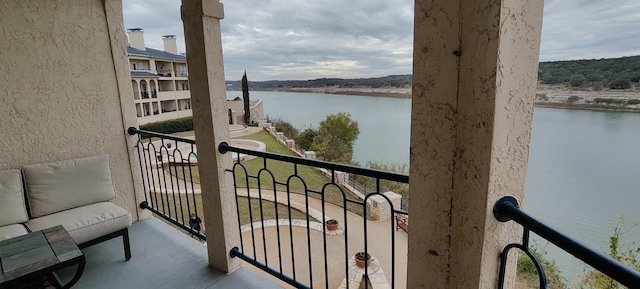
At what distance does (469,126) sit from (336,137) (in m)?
22.6

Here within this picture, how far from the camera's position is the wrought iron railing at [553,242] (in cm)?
58

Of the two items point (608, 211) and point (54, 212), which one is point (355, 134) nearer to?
point (608, 211)

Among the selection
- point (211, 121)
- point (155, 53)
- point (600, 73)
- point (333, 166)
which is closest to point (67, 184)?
point (211, 121)

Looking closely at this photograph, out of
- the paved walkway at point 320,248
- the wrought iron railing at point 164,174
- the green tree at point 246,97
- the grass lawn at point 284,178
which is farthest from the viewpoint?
the green tree at point 246,97

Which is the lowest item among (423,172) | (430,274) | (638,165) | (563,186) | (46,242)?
(563,186)

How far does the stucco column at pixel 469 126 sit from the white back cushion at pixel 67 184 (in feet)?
9.46

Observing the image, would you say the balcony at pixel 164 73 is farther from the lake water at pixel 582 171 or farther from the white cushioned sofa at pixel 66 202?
the white cushioned sofa at pixel 66 202

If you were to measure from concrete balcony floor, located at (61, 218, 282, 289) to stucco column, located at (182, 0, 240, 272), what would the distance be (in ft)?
0.41

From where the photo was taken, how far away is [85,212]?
2.51 metres

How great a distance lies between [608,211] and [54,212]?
307 inches

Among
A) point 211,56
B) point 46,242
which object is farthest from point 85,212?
point 211,56

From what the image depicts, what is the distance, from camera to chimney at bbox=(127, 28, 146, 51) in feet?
62.1

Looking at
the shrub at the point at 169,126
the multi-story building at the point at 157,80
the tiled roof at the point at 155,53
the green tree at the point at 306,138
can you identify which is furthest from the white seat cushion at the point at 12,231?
the tiled roof at the point at 155,53

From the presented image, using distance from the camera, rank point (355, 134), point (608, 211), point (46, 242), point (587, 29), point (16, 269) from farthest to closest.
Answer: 1. point (355, 134)
2. point (608, 211)
3. point (46, 242)
4. point (16, 269)
5. point (587, 29)
